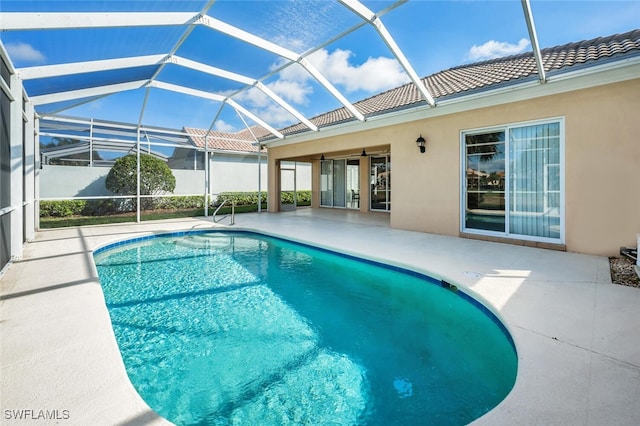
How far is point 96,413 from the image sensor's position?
237 centimetres

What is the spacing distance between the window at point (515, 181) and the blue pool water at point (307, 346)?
388cm

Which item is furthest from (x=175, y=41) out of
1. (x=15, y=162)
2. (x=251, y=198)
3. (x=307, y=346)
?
(x=251, y=198)

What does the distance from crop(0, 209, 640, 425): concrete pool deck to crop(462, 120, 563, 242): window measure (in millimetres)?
925

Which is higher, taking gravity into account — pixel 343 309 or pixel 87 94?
pixel 87 94

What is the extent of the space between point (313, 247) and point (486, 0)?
6986 millimetres

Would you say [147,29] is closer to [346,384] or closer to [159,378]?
[159,378]

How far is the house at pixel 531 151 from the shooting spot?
671 centimetres

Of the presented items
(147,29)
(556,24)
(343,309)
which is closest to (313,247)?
(343,309)

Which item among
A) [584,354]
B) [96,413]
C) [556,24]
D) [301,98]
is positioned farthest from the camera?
[301,98]

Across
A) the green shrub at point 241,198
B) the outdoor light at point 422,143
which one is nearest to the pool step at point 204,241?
the outdoor light at point 422,143

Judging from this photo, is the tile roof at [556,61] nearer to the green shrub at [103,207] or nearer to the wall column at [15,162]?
the wall column at [15,162]

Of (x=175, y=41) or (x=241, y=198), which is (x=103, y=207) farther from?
(x=175, y=41)

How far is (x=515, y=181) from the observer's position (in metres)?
8.30

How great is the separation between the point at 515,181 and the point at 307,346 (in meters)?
7.11
